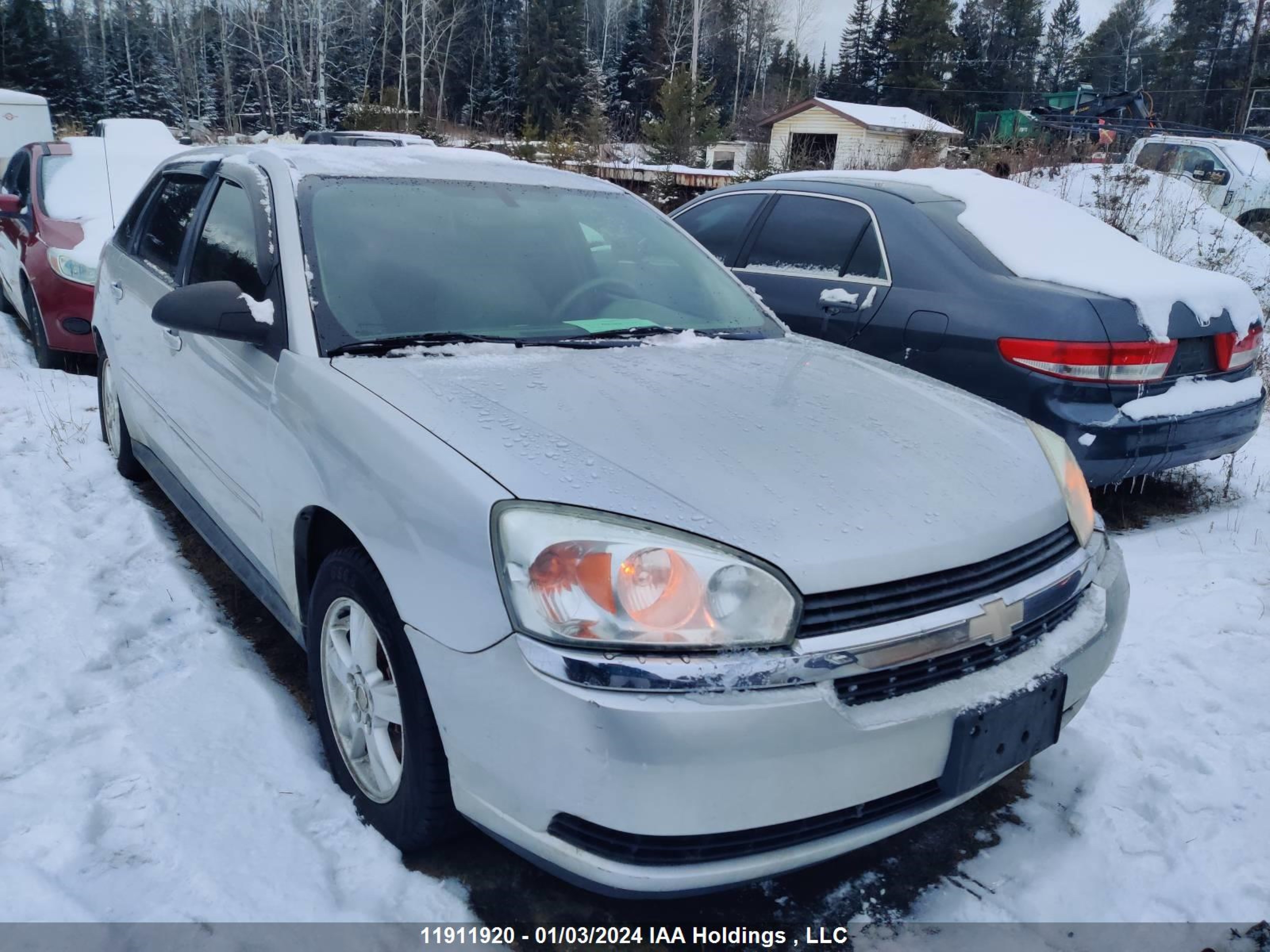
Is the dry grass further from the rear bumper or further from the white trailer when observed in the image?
the white trailer

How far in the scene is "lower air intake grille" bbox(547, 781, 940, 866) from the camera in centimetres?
160

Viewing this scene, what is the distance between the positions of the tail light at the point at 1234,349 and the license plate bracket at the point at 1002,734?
120 inches

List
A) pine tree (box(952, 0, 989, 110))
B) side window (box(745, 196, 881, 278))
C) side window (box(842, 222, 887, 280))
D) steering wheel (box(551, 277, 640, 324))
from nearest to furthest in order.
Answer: steering wheel (box(551, 277, 640, 324)) → side window (box(842, 222, 887, 280)) → side window (box(745, 196, 881, 278)) → pine tree (box(952, 0, 989, 110))

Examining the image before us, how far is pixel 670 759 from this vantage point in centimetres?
152

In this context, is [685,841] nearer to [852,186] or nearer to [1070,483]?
[1070,483]

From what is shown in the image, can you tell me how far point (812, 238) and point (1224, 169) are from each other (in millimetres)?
12196

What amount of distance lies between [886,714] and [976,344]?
2809mm

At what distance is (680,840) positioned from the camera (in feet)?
5.26

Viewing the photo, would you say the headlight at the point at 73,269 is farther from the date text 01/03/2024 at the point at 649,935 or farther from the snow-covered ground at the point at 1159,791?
the snow-covered ground at the point at 1159,791

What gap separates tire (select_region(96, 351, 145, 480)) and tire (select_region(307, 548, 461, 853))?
7.95ft

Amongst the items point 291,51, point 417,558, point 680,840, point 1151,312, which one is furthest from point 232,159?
point 291,51

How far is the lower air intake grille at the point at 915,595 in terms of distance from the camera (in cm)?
165

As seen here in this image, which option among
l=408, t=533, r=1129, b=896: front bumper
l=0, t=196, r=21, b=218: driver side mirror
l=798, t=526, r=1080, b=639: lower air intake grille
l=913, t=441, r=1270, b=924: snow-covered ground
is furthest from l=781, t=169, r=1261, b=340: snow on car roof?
l=0, t=196, r=21, b=218: driver side mirror

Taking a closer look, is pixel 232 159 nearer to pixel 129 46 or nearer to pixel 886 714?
pixel 886 714
